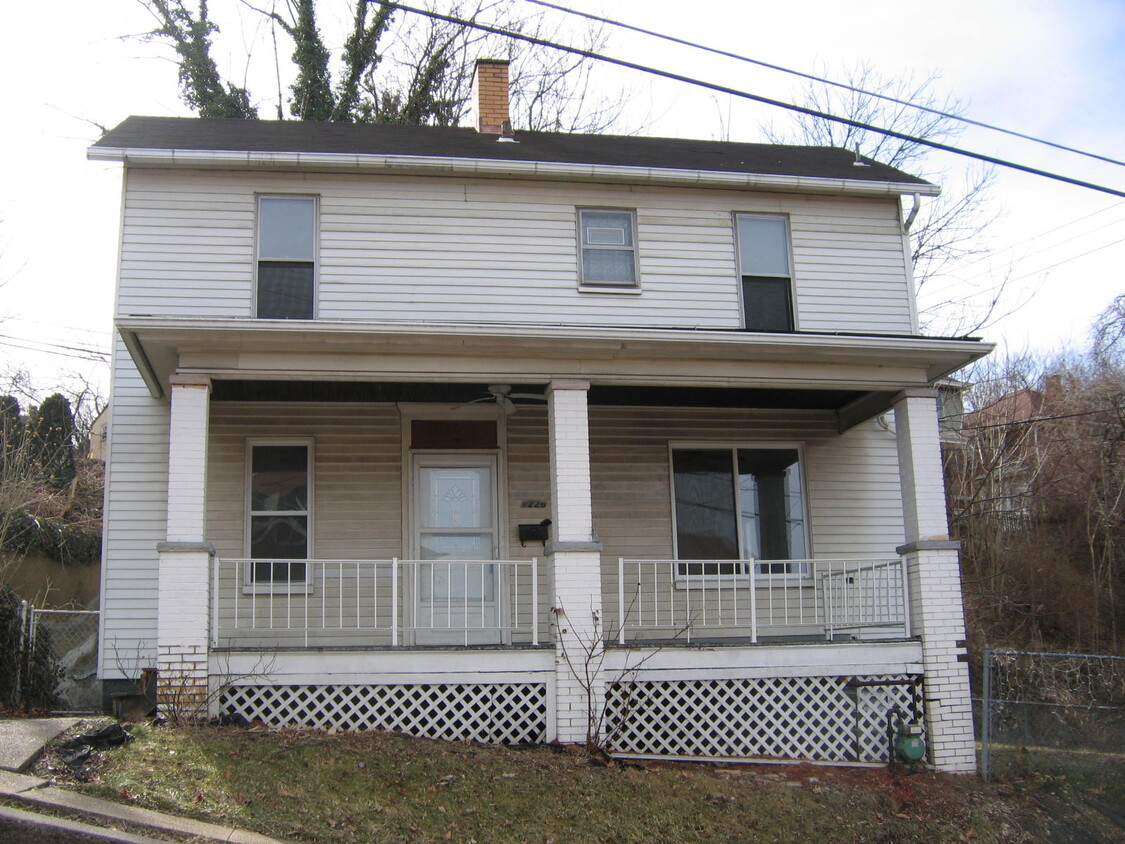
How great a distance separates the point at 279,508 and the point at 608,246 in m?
4.69

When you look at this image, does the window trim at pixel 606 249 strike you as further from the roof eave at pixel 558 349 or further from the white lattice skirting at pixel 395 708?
the white lattice skirting at pixel 395 708

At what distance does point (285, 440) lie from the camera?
11266mm

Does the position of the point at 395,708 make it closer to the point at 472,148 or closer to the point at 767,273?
the point at 767,273

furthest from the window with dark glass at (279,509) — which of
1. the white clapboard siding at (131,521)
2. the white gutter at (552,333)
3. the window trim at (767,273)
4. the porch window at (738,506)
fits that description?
the window trim at (767,273)

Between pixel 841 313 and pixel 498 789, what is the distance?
7.31 m

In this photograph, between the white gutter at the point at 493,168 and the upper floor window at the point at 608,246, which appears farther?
the upper floor window at the point at 608,246

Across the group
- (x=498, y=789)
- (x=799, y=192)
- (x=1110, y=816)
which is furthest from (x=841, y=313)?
(x=498, y=789)

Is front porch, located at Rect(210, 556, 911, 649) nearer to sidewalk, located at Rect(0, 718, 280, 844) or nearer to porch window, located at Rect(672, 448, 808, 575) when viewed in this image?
porch window, located at Rect(672, 448, 808, 575)

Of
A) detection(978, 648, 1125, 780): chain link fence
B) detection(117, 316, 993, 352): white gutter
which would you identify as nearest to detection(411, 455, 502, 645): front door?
detection(117, 316, 993, 352): white gutter

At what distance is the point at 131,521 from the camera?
422 inches

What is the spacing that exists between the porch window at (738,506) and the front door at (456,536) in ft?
6.90

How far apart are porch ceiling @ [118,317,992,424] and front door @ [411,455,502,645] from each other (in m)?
1.29

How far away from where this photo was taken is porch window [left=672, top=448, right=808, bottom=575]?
1186cm

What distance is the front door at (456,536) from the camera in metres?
11.2
